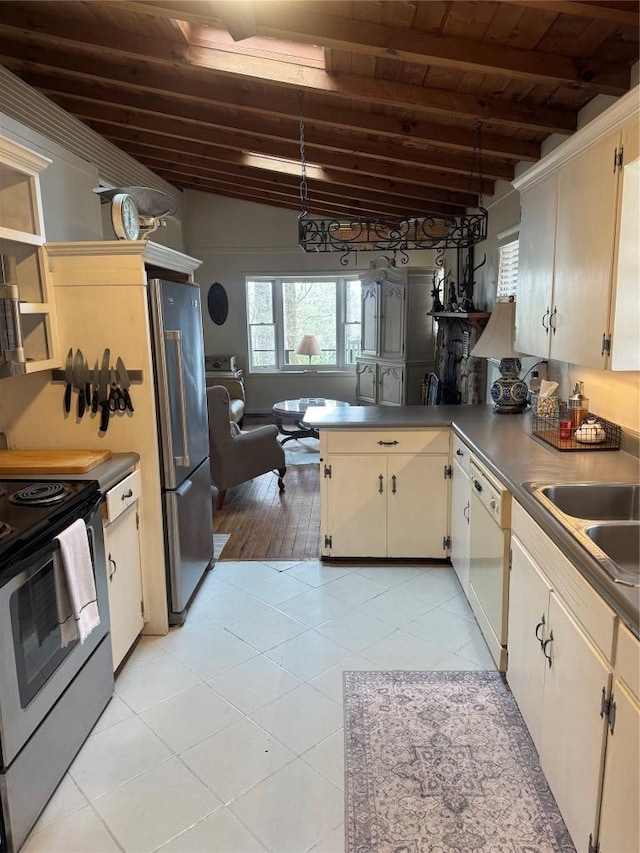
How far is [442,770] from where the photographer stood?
197 cm

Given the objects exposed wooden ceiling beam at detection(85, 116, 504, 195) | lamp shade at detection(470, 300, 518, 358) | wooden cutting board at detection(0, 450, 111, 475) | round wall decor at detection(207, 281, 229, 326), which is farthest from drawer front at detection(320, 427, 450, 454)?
round wall decor at detection(207, 281, 229, 326)

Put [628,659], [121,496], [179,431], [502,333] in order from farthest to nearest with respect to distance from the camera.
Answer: [502,333]
[179,431]
[121,496]
[628,659]

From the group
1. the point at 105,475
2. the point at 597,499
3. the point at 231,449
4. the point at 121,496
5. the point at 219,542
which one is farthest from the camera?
the point at 231,449

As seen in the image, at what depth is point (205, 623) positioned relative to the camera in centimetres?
295

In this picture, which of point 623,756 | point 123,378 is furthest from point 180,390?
point 623,756

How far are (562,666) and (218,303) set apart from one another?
7600 mm

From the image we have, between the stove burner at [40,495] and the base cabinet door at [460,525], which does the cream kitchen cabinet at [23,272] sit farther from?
the base cabinet door at [460,525]

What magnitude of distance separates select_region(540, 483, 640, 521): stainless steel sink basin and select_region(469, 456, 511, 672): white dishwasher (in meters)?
0.20

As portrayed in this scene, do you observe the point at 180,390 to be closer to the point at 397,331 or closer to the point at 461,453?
the point at 461,453

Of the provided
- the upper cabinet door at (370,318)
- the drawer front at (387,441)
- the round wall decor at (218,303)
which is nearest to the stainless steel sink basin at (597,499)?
the drawer front at (387,441)

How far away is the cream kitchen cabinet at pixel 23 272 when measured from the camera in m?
2.21

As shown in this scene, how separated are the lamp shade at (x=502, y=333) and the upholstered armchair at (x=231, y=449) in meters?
2.03

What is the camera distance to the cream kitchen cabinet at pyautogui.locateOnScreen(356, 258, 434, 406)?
22.5 ft

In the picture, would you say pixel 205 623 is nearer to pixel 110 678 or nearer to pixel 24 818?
pixel 110 678
